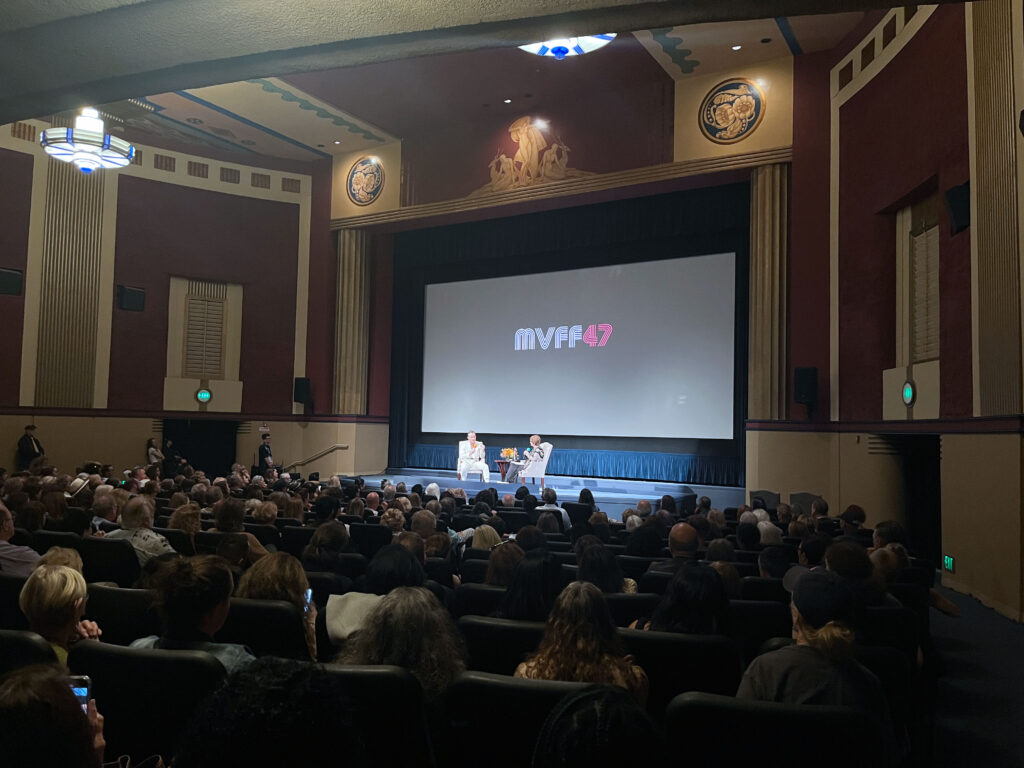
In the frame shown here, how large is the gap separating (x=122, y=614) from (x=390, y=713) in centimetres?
141

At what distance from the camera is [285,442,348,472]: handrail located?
47.8 ft

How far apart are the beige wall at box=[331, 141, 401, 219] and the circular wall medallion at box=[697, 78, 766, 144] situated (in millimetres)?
5628

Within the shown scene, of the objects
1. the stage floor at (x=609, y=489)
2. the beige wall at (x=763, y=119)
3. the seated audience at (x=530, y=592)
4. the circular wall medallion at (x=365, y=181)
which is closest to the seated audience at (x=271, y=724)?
the seated audience at (x=530, y=592)

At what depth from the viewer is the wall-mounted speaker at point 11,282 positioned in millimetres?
12391

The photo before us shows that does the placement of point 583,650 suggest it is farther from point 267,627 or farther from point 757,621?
point 757,621

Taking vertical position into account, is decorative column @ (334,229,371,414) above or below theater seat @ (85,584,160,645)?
above

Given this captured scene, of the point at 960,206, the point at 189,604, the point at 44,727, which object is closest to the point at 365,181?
the point at 960,206

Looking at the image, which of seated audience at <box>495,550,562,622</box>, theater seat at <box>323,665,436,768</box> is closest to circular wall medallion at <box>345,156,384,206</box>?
seated audience at <box>495,550,562,622</box>

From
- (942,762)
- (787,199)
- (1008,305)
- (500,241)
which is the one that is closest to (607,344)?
(500,241)

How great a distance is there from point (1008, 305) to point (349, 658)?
6169 millimetres

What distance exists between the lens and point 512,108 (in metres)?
12.7

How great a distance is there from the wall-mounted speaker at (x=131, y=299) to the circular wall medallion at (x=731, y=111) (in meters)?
10.1

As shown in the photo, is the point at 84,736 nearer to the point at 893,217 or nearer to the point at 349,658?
the point at 349,658

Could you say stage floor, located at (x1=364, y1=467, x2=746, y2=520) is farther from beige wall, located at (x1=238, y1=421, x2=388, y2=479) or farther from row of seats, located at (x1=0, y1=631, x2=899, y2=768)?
row of seats, located at (x1=0, y1=631, x2=899, y2=768)
